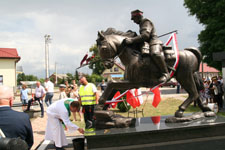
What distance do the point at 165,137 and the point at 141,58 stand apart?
1.50 m

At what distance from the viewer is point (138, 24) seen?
393 centimetres

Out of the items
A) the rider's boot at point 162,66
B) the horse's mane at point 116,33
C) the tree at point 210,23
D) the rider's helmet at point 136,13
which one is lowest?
the rider's boot at point 162,66

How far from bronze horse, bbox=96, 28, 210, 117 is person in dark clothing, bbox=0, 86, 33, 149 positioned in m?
1.60

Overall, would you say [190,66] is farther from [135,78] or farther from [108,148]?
[108,148]

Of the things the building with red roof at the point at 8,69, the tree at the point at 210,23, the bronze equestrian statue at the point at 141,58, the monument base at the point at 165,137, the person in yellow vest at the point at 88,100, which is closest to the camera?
the monument base at the point at 165,137

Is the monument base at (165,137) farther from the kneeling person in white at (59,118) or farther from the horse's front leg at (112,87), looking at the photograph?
the kneeling person in white at (59,118)

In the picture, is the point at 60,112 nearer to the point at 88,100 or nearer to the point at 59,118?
the point at 59,118

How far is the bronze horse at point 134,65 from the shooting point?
138 inches

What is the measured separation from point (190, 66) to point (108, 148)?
2.34 meters

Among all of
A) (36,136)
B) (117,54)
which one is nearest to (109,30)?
(117,54)

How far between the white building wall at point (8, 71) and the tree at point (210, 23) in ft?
89.4

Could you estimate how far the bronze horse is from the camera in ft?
11.5

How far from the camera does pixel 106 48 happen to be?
3424mm

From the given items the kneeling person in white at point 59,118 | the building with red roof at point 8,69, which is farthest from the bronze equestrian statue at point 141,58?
the building with red roof at point 8,69
